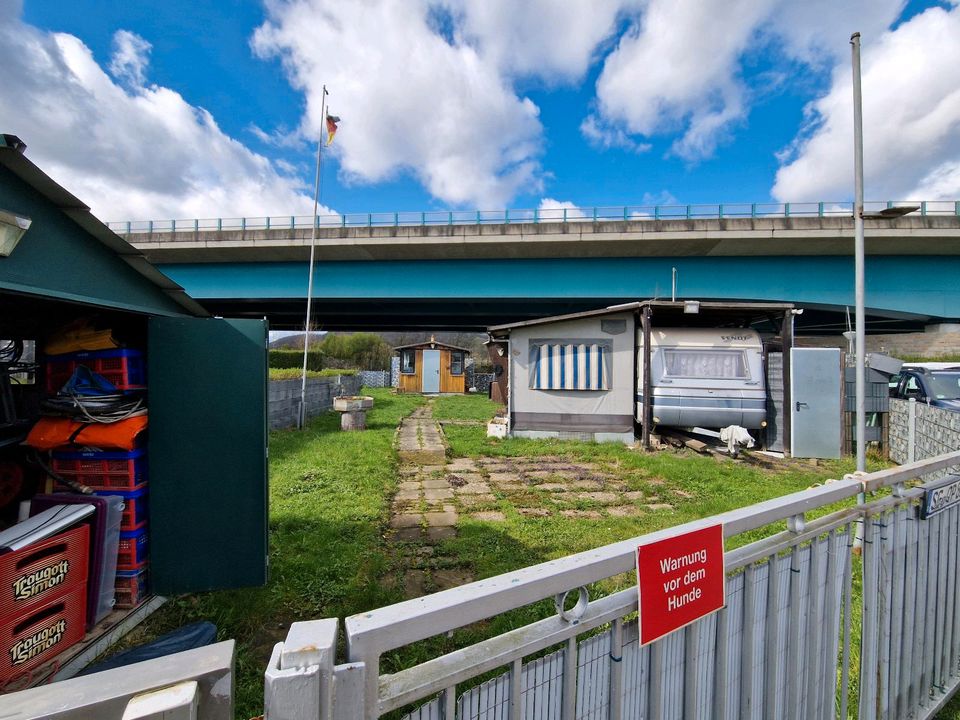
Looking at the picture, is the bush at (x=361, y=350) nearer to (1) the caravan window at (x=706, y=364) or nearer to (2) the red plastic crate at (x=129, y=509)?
(1) the caravan window at (x=706, y=364)

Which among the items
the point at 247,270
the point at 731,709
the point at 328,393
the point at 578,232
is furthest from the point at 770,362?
the point at 247,270

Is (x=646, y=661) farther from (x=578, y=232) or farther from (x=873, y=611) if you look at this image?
(x=578, y=232)

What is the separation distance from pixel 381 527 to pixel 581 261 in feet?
40.2

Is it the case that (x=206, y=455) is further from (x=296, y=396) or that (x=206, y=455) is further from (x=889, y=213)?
(x=296, y=396)

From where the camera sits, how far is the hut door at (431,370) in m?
24.8

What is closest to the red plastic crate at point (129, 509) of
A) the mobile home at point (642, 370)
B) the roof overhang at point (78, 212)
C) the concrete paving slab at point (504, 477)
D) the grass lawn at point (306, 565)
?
the grass lawn at point (306, 565)

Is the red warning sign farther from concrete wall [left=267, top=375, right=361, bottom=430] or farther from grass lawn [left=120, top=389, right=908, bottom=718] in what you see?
concrete wall [left=267, top=375, right=361, bottom=430]

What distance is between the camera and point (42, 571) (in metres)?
2.38

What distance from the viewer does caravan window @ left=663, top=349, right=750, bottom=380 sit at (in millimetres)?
8938

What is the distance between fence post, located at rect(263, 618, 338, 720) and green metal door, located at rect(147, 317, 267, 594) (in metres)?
2.85

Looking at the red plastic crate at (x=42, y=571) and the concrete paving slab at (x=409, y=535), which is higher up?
the red plastic crate at (x=42, y=571)

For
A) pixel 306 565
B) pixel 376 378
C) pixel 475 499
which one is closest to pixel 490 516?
pixel 475 499

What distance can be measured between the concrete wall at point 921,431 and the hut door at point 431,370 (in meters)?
19.8

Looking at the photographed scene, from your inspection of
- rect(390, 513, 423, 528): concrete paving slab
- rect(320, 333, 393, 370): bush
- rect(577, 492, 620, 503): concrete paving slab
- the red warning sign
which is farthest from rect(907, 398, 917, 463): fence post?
rect(320, 333, 393, 370): bush
